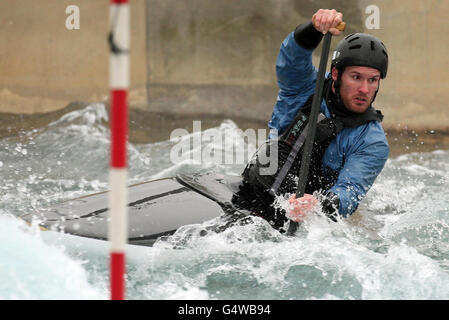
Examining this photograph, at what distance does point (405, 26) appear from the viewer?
24.7ft

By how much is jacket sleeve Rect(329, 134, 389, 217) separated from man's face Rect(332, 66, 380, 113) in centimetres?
23

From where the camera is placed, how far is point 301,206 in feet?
9.73

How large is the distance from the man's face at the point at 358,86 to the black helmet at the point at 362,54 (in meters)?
0.03

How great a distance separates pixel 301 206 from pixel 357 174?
38 cm

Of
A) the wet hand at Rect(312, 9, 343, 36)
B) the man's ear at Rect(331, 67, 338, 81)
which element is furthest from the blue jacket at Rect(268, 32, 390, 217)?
the wet hand at Rect(312, 9, 343, 36)

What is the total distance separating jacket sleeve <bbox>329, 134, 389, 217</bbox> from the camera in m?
3.08

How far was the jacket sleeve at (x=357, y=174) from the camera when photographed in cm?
308
